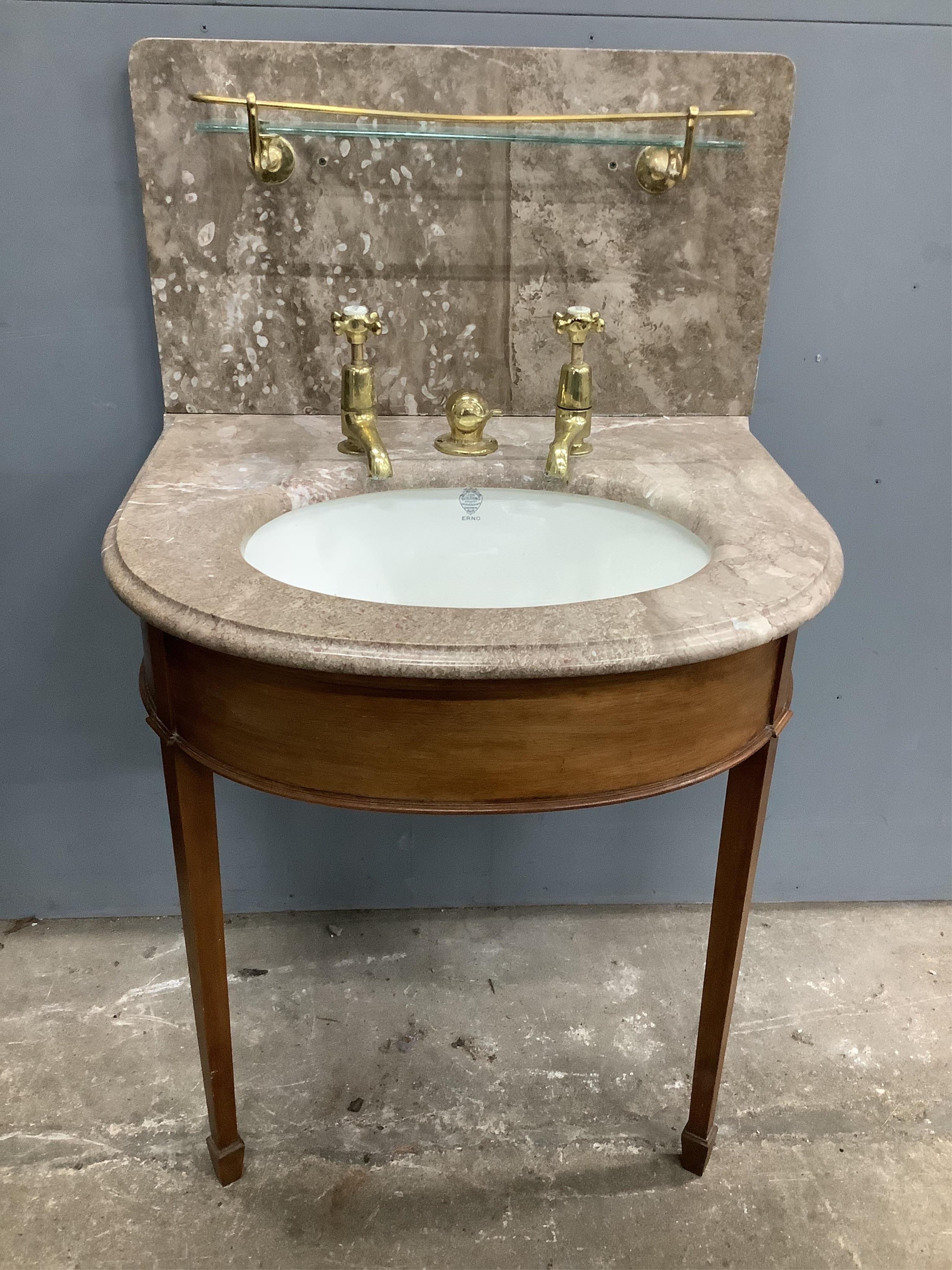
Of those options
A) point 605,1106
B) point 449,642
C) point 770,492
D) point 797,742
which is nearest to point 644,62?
point 770,492

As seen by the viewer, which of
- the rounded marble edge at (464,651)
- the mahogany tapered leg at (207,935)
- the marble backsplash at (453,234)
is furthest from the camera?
the marble backsplash at (453,234)

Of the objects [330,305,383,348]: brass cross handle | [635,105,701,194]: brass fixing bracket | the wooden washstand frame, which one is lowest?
the wooden washstand frame

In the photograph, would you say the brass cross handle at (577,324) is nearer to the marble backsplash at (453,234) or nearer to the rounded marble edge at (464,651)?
the marble backsplash at (453,234)

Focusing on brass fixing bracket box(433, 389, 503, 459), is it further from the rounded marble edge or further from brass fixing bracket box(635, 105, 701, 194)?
the rounded marble edge

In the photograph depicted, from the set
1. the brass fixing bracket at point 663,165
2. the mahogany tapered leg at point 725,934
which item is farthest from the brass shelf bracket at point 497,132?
the mahogany tapered leg at point 725,934

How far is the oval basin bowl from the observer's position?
1.20 meters

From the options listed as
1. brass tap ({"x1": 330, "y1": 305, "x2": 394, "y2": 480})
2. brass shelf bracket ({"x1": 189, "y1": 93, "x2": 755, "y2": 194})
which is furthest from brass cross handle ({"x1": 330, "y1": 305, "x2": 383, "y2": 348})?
brass shelf bracket ({"x1": 189, "y1": 93, "x2": 755, "y2": 194})

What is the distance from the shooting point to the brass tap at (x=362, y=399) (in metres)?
1.17

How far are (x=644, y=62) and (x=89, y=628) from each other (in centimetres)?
106

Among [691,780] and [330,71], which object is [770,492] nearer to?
[691,780]

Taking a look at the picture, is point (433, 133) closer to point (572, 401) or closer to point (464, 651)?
point (572, 401)

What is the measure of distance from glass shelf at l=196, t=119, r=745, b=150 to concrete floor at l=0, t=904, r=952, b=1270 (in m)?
1.21

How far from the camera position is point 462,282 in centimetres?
131

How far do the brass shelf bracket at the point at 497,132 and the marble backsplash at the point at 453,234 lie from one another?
0.05ft
